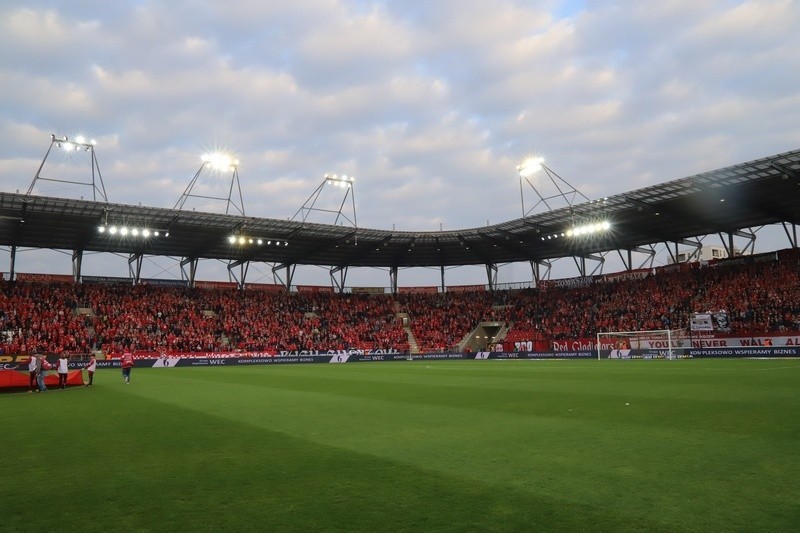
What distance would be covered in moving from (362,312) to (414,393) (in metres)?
43.5

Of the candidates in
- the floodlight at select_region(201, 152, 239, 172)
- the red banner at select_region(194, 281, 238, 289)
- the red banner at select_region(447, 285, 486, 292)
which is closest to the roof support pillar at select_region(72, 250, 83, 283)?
the red banner at select_region(194, 281, 238, 289)

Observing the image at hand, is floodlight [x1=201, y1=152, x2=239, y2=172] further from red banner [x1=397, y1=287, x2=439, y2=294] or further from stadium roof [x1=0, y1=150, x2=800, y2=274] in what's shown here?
red banner [x1=397, y1=287, x2=439, y2=294]

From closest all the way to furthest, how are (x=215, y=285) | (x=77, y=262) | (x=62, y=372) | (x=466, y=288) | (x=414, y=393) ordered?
(x=414, y=393)
(x=62, y=372)
(x=77, y=262)
(x=215, y=285)
(x=466, y=288)

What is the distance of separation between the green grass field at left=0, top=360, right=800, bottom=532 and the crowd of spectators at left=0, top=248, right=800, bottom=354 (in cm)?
3047

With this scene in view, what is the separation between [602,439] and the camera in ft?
26.0

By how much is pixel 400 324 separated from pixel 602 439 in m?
51.2

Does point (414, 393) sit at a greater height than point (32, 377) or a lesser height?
lesser

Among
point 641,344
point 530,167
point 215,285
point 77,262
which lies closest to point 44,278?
point 77,262

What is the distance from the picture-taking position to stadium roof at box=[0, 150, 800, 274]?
36156 mm

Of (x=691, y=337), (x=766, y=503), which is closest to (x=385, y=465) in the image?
(x=766, y=503)

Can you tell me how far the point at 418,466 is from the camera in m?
6.64

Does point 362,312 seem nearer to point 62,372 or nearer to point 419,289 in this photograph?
point 419,289

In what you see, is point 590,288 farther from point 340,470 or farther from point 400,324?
point 340,470

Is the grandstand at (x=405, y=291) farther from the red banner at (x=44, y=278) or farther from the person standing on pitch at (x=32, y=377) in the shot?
the person standing on pitch at (x=32, y=377)
